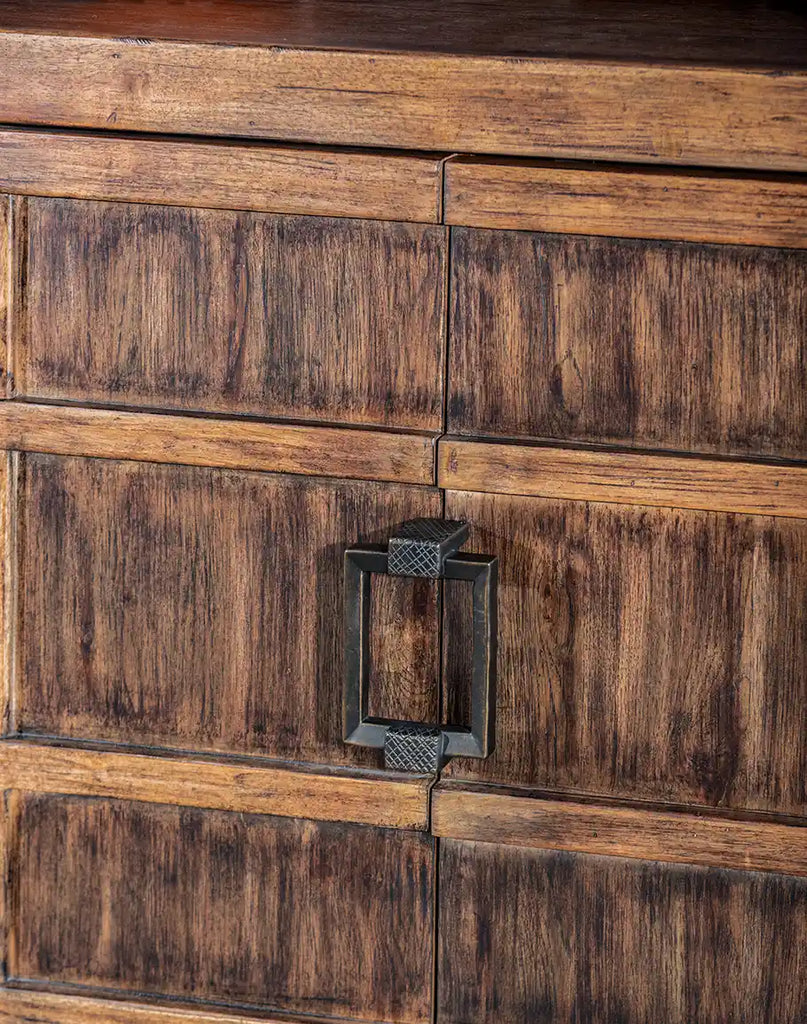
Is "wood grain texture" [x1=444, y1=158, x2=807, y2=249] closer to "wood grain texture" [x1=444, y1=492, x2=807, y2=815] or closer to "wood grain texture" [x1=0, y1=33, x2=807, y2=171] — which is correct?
"wood grain texture" [x1=0, y1=33, x2=807, y2=171]

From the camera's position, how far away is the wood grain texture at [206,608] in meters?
0.79

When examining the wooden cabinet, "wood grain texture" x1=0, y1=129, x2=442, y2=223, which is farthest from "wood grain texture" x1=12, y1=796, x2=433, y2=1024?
"wood grain texture" x1=0, y1=129, x2=442, y2=223

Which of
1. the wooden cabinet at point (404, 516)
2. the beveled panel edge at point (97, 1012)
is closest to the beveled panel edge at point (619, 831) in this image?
the wooden cabinet at point (404, 516)

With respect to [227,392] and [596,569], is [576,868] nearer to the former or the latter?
[596,569]

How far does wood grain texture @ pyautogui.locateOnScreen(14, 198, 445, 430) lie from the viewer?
2.49ft

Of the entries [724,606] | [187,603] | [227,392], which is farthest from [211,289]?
[724,606]

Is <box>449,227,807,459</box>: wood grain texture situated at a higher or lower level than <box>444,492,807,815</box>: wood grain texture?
higher

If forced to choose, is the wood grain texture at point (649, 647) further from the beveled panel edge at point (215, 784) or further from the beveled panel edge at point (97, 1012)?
the beveled panel edge at point (97, 1012)

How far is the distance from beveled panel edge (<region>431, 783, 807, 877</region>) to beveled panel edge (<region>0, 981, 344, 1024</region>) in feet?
0.52

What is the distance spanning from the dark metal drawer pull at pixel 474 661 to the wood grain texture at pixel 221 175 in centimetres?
17

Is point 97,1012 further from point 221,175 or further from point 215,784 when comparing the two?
point 221,175

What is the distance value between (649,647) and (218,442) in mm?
261

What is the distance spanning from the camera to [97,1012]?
85 cm

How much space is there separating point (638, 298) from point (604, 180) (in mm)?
63
